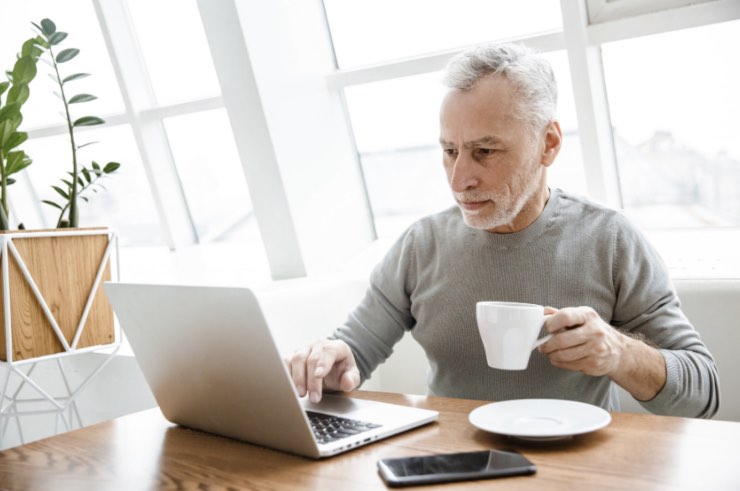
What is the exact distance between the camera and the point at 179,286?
112cm

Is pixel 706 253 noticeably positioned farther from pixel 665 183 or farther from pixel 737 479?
pixel 737 479

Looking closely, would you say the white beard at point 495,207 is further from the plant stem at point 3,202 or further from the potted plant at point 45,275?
the plant stem at point 3,202

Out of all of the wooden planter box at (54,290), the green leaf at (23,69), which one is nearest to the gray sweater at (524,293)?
the wooden planter box at (54,290)

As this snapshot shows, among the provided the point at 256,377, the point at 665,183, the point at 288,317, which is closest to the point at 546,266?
the point at 256,377

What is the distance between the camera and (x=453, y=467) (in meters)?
0.95

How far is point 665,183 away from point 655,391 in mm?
1399

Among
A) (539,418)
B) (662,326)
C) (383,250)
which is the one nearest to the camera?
(539,418)

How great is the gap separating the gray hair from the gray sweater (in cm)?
22

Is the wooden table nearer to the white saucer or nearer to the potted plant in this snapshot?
the white saucer

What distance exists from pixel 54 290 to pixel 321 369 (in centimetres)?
116

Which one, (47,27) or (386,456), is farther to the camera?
(47,27)

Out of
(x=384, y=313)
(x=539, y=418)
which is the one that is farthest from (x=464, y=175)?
(x=539, y=418)

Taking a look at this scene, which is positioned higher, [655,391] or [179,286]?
[179,286]

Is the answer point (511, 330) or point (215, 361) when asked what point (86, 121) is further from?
point (511, 330)
